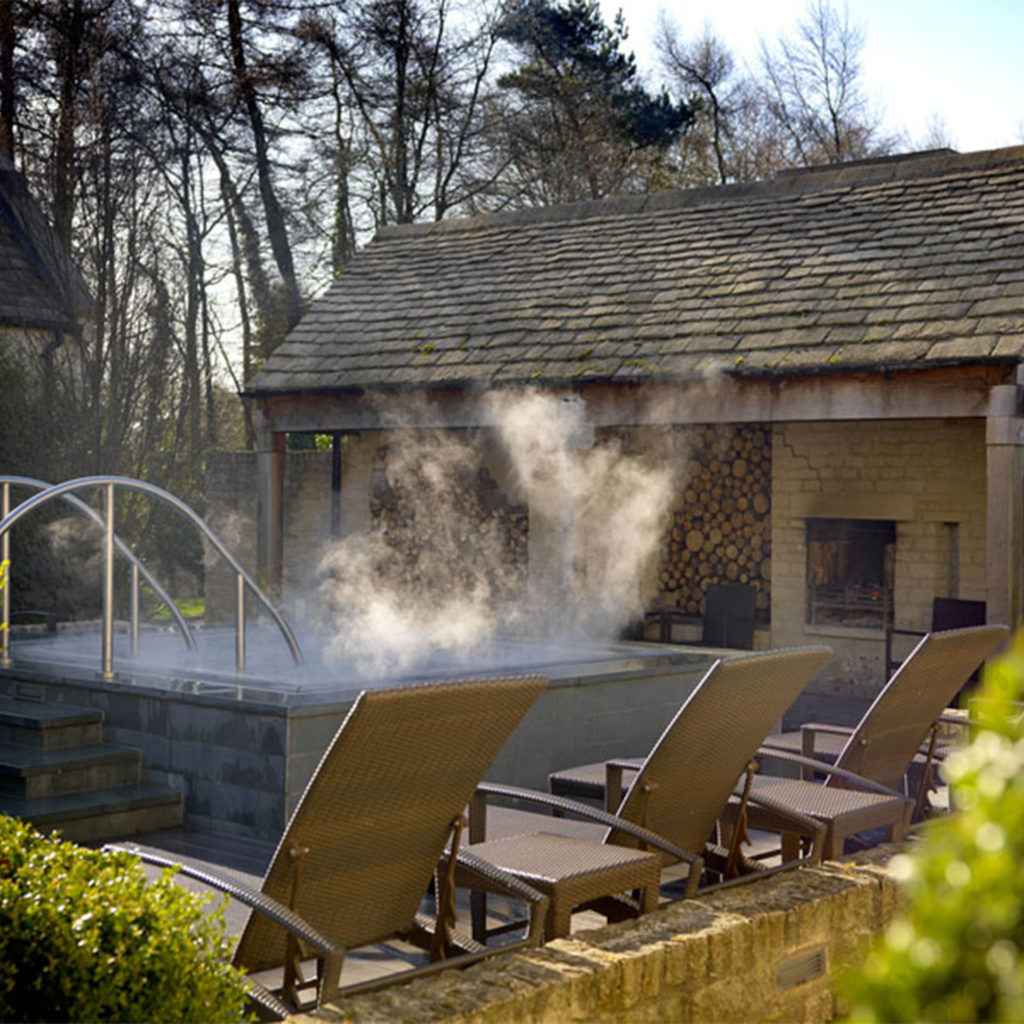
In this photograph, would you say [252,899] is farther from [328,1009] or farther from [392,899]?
[392,899]

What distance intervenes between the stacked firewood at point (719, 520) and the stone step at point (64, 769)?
7.84 meters

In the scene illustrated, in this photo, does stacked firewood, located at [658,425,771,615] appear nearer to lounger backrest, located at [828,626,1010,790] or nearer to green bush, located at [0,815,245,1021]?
lounger backrest, located at [828,626,1010,790]

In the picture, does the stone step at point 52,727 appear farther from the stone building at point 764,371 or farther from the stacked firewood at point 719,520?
the stacked firewood at point 719,520

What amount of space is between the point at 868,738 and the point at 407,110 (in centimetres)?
1972

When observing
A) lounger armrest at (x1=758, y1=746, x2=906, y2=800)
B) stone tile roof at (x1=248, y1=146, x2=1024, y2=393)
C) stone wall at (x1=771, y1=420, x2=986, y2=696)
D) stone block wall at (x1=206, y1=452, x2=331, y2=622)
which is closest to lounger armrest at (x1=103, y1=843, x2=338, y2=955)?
lounger armrest at (x1=758, y1=746, x2=906, y2=800)

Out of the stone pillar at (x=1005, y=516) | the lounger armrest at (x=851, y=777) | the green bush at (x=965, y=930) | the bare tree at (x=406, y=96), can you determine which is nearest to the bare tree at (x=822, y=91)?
the bare tree at (x=406, y=96)

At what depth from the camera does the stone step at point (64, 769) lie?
610cm

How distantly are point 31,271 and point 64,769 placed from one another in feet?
35.9

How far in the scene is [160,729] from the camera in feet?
21.0

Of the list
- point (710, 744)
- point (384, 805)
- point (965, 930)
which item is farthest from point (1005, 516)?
point (965, 930)

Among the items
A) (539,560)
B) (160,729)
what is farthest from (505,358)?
(160,729)

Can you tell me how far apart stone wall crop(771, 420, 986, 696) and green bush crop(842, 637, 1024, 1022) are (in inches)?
429

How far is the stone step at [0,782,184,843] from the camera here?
19.2ft

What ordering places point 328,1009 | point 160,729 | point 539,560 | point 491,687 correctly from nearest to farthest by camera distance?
point 328,1009 < point 491,687 < point 160,729 < point 539,560
